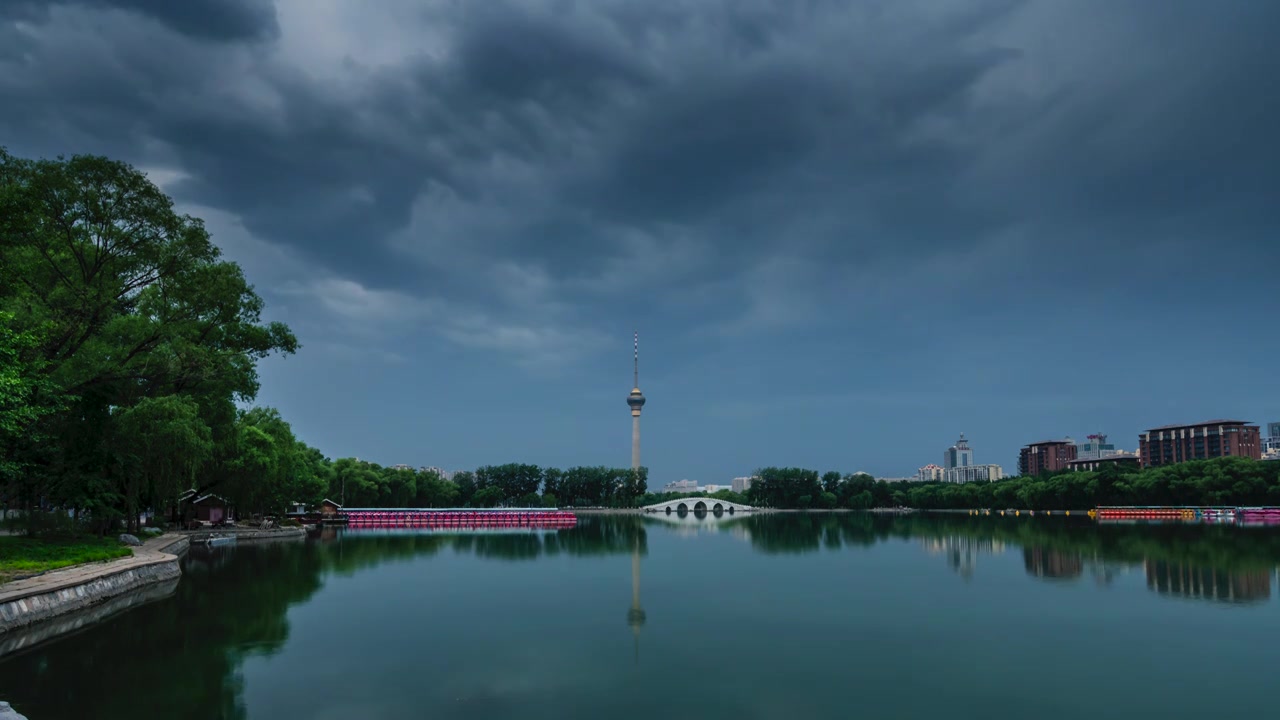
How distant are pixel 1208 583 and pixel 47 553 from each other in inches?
1558

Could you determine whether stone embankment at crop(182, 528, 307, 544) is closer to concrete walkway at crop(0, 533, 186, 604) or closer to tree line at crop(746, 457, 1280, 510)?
concrete walkway at crop(0, 533, 186, 604)

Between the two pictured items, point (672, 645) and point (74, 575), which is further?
point (74, 575)

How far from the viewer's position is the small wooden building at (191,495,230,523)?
53.8m

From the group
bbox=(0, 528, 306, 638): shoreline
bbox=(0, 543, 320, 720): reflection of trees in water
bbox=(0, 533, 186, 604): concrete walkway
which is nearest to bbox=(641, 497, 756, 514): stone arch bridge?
bbox=(0, 533, 186, 604): concrete walkway

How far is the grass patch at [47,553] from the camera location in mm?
21156

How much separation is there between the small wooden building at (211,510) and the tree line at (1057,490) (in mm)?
94166

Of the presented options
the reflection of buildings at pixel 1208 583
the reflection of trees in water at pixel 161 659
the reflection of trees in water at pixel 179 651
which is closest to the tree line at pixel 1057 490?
the reflection of buildings at pixel 1208 583

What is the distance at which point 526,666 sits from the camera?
1531 centimetres

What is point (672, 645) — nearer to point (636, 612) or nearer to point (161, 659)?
point (636, 612)

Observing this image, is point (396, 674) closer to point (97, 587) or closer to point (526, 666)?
point (526, 666)

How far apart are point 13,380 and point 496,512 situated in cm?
6805

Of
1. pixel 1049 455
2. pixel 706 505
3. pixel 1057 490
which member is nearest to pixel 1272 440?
pixel 1049 455

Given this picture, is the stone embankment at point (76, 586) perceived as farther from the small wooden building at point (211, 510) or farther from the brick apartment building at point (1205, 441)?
the brick apartment building at point (1205, 441)

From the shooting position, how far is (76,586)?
65.7ft
